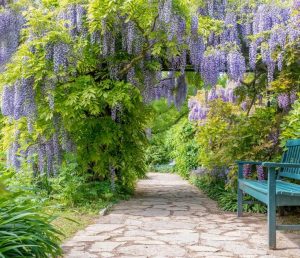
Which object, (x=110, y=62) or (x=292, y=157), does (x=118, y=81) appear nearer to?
(x=110, y=62)

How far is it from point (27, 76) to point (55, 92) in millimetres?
466

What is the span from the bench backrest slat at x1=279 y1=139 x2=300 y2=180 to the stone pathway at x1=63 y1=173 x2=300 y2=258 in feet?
2.10

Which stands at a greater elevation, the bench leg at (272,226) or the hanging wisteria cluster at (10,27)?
the hanging wisteria cluster at (10,27)

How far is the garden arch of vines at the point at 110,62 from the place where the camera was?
605cm

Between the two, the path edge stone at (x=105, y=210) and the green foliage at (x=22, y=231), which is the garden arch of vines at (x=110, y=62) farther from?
the green foliage at (x=22, y=231)

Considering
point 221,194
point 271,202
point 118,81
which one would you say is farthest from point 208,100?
point 271,202

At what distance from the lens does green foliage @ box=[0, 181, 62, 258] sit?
271 cm

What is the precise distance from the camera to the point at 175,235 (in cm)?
426

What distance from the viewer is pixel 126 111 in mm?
7395

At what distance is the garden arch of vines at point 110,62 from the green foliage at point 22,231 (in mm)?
3077

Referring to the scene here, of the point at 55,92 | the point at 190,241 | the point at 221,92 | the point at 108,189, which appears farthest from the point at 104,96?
the point at 221,92

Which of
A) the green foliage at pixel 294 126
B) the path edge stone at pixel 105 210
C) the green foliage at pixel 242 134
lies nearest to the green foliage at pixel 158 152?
the green foliage at pixel 242 134

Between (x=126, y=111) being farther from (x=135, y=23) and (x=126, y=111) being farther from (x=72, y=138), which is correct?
(x=135, y=23)

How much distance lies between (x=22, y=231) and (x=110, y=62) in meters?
4.28
